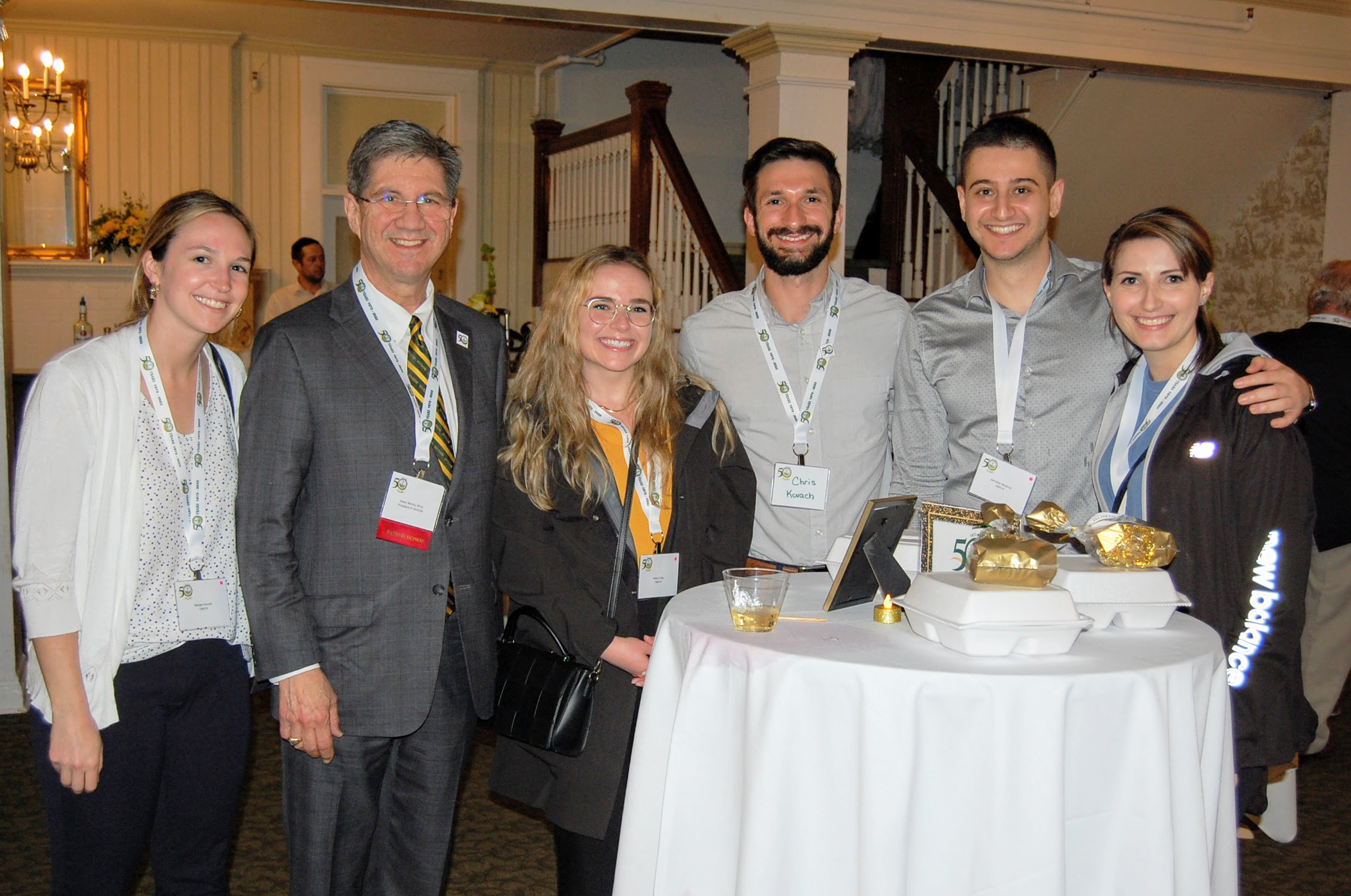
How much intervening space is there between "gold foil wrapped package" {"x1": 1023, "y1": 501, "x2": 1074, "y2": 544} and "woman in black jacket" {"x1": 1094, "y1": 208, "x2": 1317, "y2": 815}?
0.98 feet

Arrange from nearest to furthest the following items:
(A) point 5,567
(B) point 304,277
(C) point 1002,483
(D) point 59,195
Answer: (C) point 1002,483 < (A) point 5,567 < (B) point 304,277 < (D) point 59,195

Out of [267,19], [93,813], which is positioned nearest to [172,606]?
[93,813]

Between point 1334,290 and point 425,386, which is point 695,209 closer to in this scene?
point 1334,290

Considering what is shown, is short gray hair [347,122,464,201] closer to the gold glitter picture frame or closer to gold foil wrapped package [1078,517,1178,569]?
the gold glitter picture frame

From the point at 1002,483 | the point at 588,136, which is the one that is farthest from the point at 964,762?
the point at 588,136

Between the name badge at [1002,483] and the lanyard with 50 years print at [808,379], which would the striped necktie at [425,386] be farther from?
the name badge at [1002,483]

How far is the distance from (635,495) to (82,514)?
98cm

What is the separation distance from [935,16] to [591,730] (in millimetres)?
5336

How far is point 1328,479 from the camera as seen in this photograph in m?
3.96

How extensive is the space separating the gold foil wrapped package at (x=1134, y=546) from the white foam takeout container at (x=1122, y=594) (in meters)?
0.02

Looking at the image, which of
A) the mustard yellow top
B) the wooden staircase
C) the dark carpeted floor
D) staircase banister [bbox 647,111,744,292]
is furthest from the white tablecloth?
staircase banister [bbox 647,111,744,292]

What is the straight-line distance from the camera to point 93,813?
1828mm

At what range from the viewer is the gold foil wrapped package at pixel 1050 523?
184 cm

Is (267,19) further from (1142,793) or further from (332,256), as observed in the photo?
(1142,793)
